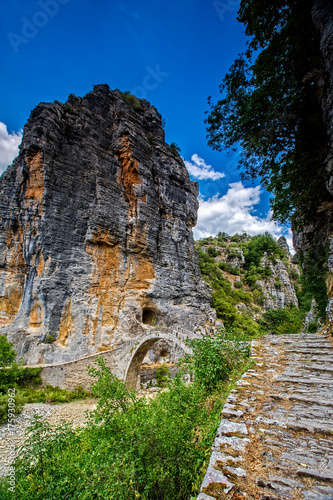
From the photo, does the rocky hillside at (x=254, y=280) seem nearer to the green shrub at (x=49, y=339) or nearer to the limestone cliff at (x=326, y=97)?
the green shrub at (x=49, y=339)

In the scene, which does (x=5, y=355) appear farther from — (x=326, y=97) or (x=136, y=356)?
(x=326, y=97)

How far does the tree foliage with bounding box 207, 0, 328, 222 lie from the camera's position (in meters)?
7.09

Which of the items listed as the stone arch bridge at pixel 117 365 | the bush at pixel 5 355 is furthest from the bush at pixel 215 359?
→ the bush at pixel 5 355

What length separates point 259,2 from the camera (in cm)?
718

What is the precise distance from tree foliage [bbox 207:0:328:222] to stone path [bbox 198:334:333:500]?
603cm

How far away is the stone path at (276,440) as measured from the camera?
64.4 inches

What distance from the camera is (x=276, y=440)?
2.14 metres

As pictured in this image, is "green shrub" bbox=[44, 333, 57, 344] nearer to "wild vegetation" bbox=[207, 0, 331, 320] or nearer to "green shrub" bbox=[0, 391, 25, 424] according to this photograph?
"green shrub" bbox=[0, 391, 25, 424]

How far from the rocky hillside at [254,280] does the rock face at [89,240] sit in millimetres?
10843

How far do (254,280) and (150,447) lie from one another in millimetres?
44728

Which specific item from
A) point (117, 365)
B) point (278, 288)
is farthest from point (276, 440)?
point (278, 288)

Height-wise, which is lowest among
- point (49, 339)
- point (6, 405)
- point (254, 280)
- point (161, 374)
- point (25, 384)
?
point (161, 374)

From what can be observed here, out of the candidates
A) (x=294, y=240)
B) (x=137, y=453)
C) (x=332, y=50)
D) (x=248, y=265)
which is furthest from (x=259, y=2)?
(x=248, y=265)

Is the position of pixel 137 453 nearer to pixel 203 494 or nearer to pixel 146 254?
pixel 203 494
